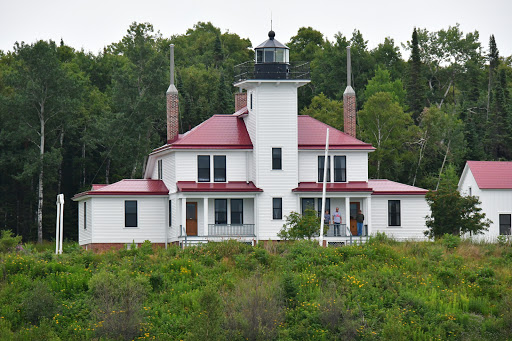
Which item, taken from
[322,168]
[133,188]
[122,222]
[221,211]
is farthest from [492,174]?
[122,222]

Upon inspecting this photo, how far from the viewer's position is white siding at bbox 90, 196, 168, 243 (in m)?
49.7

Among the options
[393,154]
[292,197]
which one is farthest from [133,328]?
[393,154]

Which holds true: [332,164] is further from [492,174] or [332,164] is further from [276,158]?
[492,174]

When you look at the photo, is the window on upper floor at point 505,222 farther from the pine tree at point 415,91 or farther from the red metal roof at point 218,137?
the pine tree at point 415,91

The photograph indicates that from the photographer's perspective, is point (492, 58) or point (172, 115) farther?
point (492, 58)

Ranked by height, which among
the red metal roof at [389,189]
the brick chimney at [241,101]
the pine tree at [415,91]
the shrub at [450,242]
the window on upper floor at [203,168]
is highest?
the pine tree at [415,91]

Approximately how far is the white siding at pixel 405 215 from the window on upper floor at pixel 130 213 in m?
12.4

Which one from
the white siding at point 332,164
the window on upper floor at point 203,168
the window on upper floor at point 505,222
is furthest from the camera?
the window on upper floor at point 505,222

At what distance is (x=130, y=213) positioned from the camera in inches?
1978

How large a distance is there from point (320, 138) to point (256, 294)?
65.6 ft

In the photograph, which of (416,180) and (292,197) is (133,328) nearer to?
(292,197)

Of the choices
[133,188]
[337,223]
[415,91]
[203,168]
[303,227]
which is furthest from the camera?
[415,91]

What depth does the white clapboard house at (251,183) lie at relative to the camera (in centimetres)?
4947

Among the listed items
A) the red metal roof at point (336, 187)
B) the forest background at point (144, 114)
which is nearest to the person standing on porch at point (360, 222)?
the red metal roof at point (336, 187)
